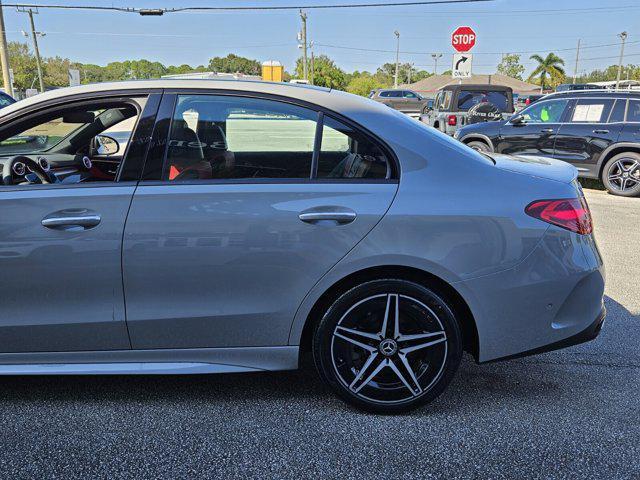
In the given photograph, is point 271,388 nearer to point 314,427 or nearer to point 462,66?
point 314,427

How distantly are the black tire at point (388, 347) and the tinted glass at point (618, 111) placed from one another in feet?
27.2

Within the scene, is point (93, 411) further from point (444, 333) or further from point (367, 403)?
point (444, 333)

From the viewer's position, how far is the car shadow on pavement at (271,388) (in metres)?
3.02

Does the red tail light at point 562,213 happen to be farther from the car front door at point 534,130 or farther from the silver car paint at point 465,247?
the car front door at point 534,130

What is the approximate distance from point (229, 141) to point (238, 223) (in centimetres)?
64

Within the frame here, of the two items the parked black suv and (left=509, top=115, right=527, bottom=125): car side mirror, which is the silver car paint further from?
(left=509, top=115, right=527, bottom=125): car side mirror

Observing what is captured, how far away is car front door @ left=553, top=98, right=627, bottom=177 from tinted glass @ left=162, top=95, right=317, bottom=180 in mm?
8167

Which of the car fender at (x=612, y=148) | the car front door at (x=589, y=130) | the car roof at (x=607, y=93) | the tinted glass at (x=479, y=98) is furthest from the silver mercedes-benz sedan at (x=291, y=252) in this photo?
the tinted glass at (x=479, y=98)

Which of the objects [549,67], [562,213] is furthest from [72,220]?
[549,67]

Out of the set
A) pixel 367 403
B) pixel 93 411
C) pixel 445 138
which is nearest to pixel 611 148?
pixel 445 138

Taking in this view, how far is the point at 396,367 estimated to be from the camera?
9.19 ft

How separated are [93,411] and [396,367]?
1572 millimetres

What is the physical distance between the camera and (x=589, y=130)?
9562 mm

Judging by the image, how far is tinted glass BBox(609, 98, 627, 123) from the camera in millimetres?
9398
